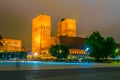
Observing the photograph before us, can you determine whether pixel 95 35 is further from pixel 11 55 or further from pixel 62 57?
pixel 11 55

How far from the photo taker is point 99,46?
98812 millimetres

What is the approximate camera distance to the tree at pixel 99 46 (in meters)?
98.6

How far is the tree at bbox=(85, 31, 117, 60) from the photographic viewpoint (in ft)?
323

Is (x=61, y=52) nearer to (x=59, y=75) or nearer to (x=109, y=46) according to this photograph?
(x=109, y=46)

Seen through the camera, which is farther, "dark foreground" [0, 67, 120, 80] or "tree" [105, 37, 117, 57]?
"tree" [105, 37, 117, 57]

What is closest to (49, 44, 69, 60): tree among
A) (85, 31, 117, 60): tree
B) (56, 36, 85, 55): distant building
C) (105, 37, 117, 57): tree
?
(85, 31, 117, 60): tree

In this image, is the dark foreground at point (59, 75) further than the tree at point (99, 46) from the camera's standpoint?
No

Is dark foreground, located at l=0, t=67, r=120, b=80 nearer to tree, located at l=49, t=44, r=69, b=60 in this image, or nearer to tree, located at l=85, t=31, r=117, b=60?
tree, located at l=85, t=31, r=117, b=60

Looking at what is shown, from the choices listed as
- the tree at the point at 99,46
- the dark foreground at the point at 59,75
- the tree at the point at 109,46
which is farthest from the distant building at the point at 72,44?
the dark foreground at the point at 59,75

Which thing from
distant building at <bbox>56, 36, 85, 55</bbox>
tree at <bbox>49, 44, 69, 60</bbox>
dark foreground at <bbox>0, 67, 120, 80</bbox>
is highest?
distant building at <bbox>56, 36, 85, 55</bbox>

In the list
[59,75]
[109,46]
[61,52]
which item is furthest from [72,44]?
[59,75]

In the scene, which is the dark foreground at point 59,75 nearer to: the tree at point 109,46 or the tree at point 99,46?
the tree at point 99,46

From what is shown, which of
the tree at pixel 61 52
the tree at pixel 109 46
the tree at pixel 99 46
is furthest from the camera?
the tree at pixel 61 52

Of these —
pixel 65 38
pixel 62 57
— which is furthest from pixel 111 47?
pixel 65 38
